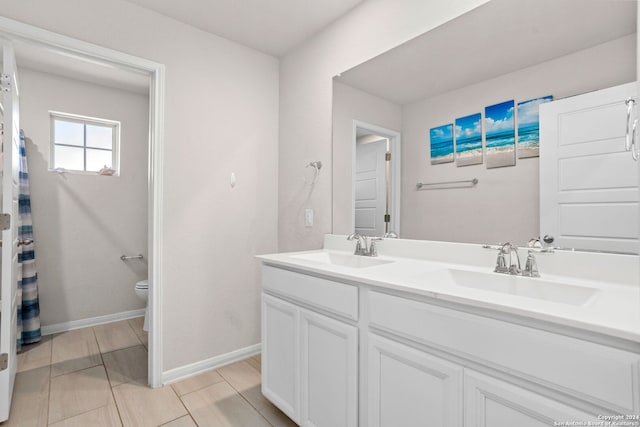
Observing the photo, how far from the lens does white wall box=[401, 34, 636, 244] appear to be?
3.85 ft

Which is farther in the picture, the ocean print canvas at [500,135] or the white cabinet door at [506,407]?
the ocean print canvas at [500,135]

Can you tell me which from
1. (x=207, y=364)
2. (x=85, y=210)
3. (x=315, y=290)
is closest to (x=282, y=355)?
(x=315, y=290)

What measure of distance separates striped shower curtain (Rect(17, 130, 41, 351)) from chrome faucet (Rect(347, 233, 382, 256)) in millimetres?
2701

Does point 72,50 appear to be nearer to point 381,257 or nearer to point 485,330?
point 381,257

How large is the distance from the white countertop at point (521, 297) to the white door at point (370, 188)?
0.44 m

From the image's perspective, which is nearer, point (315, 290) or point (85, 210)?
point (315, 290)

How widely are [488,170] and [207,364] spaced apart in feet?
7.00

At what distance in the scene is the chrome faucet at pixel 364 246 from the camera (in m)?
1.87

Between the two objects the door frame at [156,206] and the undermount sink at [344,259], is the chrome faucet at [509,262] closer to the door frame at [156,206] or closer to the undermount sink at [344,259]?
the undermount sink at [344,259]

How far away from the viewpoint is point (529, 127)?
1.32 meters

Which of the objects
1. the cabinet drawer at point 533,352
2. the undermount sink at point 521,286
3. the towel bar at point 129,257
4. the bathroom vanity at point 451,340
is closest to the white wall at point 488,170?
the bathroom vanity at point 451,340

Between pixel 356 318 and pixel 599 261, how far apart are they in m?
0.90

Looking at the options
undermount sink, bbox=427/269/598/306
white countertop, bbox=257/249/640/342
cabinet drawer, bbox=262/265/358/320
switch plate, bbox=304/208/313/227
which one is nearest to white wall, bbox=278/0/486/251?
switch plate, bbox=304/208/313/227

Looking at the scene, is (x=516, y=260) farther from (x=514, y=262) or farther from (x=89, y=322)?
Answer: (x=89, y=322)
